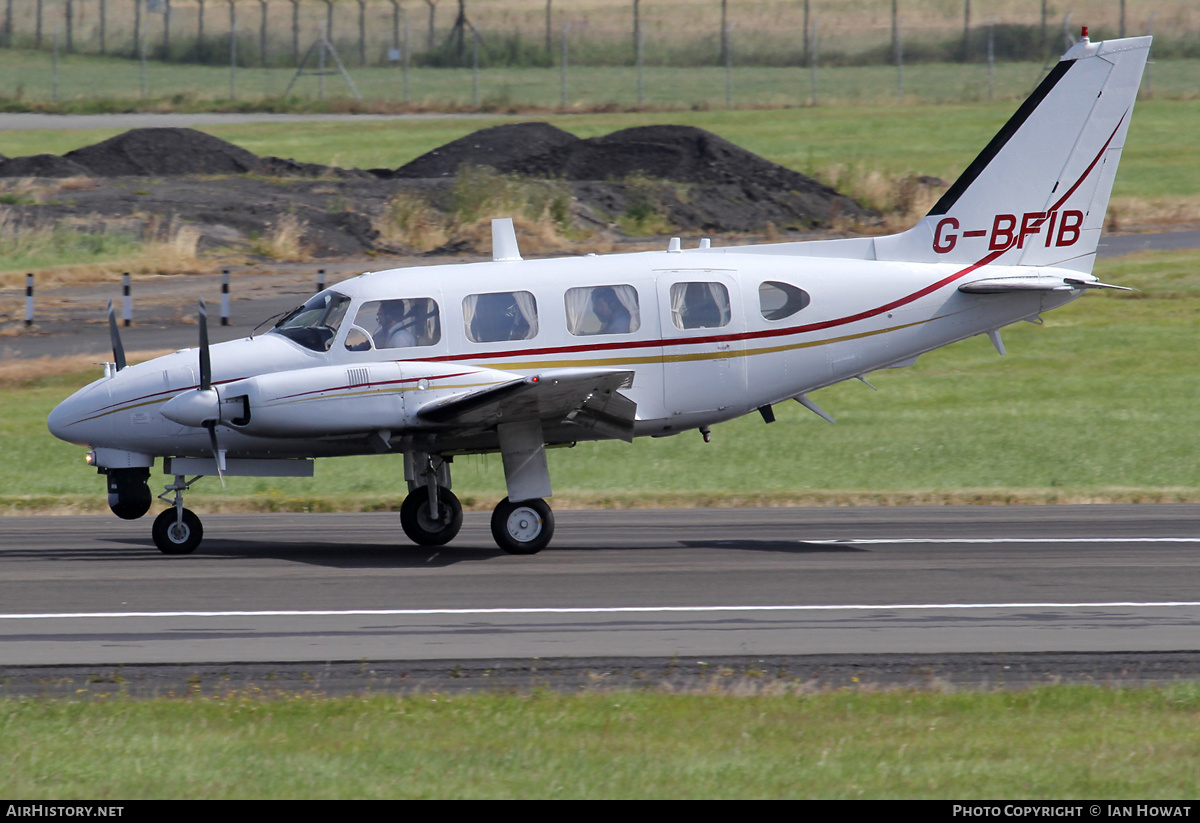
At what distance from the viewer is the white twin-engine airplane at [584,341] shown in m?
13.3

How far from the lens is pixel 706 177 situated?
44969 millimetres

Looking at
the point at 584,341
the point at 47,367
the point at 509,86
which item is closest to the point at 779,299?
the point at 584,341

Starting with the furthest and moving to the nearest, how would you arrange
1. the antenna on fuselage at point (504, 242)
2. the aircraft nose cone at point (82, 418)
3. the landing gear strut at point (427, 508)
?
1. the antenna on fuselage at point (504, 242)
2. the landing gear strut at point (427, 508)
3. the aircraft nose cone at point (82, 418)

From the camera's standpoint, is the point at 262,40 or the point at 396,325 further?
the point at 262,40

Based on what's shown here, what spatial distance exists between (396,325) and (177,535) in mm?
3128

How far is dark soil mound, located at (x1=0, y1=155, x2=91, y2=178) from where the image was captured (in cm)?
4369

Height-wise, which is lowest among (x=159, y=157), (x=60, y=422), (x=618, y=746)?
(x=618, y=746)

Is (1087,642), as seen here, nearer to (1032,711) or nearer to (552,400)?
(1032,711)

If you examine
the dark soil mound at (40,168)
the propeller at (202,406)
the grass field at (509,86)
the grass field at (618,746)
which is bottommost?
the grass field at (618,746)

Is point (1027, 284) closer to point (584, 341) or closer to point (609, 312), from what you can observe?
point (609, 312)

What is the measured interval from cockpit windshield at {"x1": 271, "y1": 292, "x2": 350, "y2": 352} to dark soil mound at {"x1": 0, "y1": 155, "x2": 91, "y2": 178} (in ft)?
110

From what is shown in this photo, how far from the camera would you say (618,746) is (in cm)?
734

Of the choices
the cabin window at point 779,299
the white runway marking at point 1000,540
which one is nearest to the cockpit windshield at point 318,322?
the cabin window at point 779,299

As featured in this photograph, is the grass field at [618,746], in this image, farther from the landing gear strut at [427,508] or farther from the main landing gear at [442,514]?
the landing gear strut at [427,508]
